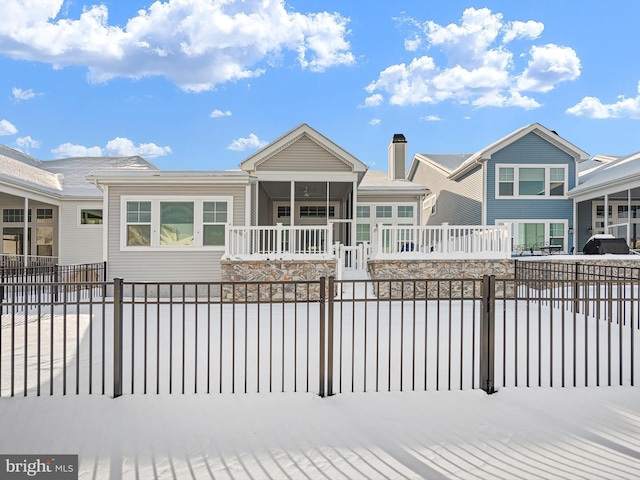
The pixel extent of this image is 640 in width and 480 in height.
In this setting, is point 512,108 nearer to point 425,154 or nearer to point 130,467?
point 425,154

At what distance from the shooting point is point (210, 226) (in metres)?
12.9

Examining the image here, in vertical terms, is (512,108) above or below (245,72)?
below

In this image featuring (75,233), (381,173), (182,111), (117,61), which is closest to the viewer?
(75,233)

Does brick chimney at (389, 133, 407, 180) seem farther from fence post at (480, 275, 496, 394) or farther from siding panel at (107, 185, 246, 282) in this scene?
fence post at (480, 275, 496, 394)

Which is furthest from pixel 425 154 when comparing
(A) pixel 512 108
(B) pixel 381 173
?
(A) pixel 512 108

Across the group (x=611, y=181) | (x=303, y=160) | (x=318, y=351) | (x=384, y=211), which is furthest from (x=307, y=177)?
(x=611, y=181)

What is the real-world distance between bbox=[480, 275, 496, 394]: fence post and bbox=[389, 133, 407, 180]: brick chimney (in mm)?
18679

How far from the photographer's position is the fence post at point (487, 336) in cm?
407

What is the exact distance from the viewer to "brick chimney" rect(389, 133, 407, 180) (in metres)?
22.3

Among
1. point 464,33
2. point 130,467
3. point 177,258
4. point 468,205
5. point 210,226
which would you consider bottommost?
point 130,467

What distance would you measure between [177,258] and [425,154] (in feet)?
56.8

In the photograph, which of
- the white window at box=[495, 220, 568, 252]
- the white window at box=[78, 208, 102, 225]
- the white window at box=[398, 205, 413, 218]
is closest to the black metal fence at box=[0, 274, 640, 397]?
the white window at box=[398, 205, 413, 218]

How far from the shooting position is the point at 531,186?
1753 cm

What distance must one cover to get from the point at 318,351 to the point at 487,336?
2444 mm
